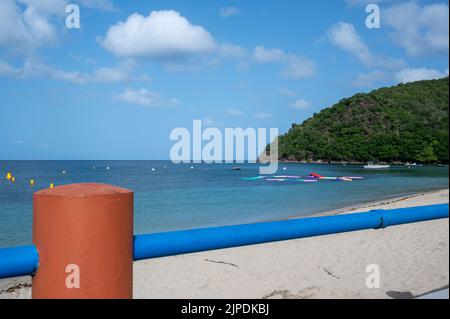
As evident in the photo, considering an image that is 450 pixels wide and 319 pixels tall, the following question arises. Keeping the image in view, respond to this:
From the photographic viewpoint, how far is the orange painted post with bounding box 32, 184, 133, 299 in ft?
2.78

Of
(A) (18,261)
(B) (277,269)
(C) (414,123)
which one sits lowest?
(B) (277,269)

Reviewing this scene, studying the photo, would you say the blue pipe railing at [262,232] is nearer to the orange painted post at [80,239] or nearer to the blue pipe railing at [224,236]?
the blue pipe railing at [224,236]

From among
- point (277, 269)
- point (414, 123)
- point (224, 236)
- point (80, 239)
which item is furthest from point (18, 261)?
point (277, 269)

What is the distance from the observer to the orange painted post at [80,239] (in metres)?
0.85

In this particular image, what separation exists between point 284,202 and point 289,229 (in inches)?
1243

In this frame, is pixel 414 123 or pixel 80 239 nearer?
pixel 80 239

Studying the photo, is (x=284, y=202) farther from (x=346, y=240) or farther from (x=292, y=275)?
(x=292, y=275)

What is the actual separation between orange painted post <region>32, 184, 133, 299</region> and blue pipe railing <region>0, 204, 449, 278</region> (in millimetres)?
43

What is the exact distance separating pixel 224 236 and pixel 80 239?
15.5 inches

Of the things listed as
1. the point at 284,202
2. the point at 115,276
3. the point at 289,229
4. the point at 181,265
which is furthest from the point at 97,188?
the point at 284,202

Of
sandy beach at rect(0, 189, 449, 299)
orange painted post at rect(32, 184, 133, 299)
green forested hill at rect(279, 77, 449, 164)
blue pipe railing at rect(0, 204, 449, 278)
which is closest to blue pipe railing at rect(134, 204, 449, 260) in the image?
blue pipe railing at rect(0, 204, 449, 278)

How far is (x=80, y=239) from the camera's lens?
85cm

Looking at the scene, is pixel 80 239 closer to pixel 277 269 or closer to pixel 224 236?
pixel 224 236
